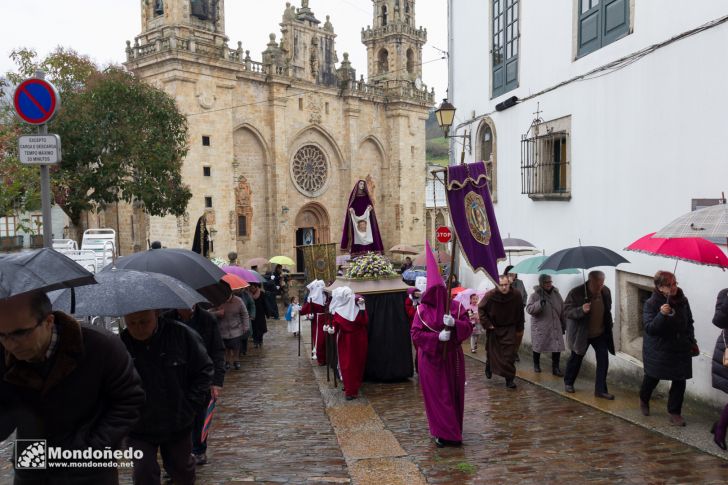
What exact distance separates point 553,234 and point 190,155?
22.9 metres

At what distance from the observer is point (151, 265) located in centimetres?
551

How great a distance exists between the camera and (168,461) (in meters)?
4.43

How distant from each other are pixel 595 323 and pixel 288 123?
2960cm

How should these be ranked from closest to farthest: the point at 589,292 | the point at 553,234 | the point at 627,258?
the point at 589,292, the point at 627,258, the point at 553,234

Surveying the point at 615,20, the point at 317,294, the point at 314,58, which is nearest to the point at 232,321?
the point at 317,294

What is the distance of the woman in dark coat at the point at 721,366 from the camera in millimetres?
5887

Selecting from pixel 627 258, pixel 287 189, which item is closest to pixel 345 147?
pixel 287 189

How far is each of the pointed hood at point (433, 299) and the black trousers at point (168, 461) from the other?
2.92 m

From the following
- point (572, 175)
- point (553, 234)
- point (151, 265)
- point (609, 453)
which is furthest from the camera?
point (553, 234)

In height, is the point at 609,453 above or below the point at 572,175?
below

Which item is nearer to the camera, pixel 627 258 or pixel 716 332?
pixel 716 332

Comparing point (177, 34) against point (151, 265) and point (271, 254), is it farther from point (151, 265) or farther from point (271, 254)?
point (151, 265)

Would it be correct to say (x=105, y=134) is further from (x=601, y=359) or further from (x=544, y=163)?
(x=601, y=359)

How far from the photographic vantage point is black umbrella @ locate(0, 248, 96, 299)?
2838mm
